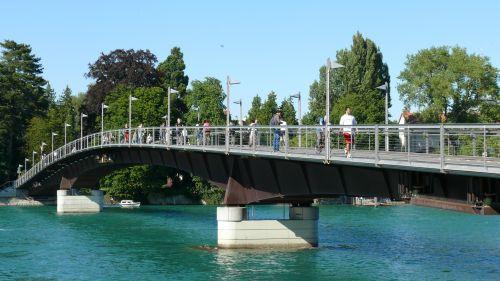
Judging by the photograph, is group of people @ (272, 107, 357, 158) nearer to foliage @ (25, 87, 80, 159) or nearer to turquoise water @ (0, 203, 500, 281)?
turquoise water @ (0, 203, 500, 281)

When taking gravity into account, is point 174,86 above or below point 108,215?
above

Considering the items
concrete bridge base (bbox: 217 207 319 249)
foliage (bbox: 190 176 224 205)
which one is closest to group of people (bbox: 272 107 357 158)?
concrete bridge base (bbox: 217 207 319 249)

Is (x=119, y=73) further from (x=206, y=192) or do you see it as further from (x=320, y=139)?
(x=320, y=139)

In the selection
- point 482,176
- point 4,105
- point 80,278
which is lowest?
point 80,278

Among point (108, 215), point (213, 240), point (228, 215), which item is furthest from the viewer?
point (108, 215)

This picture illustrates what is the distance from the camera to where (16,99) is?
489 ft

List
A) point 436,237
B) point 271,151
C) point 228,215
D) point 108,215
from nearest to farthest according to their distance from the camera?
point 271,151, point 228,215, point 436,237, point 108,215

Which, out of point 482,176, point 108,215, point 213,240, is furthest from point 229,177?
point 108,215

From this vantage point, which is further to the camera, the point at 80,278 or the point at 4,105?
the point at 4,105

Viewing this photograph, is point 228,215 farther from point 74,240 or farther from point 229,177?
point 74,240

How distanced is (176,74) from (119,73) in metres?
14.4

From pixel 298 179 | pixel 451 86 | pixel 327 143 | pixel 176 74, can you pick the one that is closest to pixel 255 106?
pixel 176 74

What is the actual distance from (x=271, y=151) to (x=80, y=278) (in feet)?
40.4

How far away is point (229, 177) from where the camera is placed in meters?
56.6
